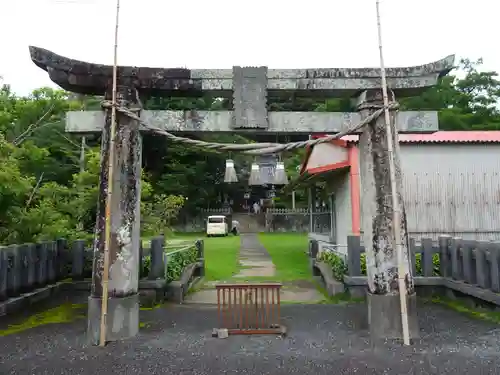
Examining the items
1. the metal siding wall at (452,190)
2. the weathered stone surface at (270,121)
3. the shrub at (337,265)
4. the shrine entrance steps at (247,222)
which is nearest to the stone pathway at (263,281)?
the shrub at (337,265)

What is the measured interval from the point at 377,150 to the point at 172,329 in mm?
4684

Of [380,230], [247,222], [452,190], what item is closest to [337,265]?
[380,230]

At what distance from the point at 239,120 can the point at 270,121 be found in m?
0.55

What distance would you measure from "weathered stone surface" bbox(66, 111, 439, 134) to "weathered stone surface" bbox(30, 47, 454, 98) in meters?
0.45

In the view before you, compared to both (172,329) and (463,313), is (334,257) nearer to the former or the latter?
(463,313)

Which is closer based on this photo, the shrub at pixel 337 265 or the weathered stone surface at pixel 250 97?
the weathered stone surface at pixel 250 97

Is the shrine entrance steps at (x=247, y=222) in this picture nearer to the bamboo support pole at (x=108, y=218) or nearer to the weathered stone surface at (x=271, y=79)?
the weathered stone surface at (x=271, y=79)

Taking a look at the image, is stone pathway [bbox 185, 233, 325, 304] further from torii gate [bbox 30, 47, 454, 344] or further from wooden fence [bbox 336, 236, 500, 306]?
torii gate [bbox 30, 47, 454, 344]

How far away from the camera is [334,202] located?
15.0 meters

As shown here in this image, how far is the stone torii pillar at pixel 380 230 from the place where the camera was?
614 cm

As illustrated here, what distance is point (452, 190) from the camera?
1161 cm

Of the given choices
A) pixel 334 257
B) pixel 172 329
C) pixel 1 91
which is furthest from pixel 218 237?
pixel 172 329

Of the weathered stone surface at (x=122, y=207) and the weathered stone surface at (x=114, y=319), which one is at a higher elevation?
the weathered stone surface at (x=122, y=207)

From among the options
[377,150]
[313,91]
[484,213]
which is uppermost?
[313,91]
